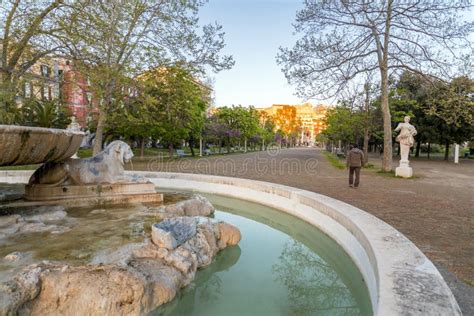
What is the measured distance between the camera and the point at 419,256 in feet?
10.2

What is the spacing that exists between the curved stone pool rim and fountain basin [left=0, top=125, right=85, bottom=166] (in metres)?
4.60

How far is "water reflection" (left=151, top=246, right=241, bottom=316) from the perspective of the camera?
298 centimetres

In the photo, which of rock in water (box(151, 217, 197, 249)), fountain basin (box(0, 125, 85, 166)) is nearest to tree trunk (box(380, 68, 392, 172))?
rock in water (box(151, 217, 197, 249))

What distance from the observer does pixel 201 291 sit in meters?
3.37

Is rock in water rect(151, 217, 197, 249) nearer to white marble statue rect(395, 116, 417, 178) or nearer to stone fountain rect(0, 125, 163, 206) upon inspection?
stone fountain rect(0, 125, 163, 206)

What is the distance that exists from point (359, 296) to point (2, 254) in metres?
3.97

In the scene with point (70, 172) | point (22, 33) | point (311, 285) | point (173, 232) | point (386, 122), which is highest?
point (22, 33)

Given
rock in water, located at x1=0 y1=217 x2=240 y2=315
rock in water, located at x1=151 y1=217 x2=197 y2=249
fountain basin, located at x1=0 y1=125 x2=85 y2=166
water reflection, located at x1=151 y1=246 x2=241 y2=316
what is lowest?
water reflection, located at x1=151 y1=246 x2=241 y2=316

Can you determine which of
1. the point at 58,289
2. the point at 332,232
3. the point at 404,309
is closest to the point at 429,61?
the point at 332,232

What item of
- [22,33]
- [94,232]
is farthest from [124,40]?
[94,232]

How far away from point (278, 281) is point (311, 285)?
1.32 ft

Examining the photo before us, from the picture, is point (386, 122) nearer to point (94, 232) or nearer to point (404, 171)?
point (404, 171)

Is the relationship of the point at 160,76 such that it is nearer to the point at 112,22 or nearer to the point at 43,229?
the point at 112,22

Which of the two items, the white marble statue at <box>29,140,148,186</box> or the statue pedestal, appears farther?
the statue pedestal
